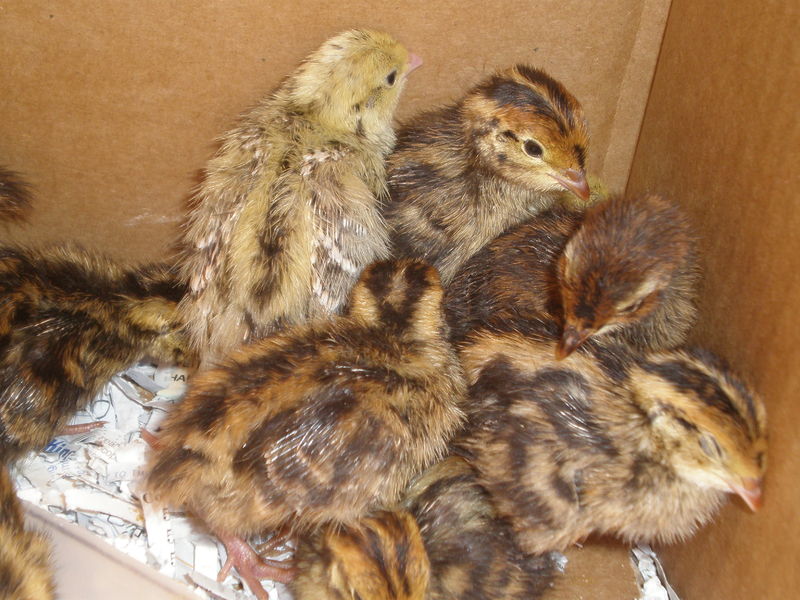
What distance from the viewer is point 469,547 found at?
1.71 meters

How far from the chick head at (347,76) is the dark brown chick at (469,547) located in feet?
3.17

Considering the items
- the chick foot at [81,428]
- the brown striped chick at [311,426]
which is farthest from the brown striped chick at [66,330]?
the brown striped chick at [311,426]

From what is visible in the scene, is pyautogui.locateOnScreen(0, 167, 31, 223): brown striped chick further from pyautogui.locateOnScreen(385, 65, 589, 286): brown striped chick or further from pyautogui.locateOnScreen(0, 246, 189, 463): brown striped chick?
pyautogui.locateOnScreen(385, 65, 589, 286): brown striped chick

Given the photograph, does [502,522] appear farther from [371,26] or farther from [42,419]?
[371,26]

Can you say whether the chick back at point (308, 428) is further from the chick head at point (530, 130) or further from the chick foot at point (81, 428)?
the chick foot at point (81, 428)

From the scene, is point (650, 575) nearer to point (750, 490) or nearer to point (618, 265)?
point (750, 490)

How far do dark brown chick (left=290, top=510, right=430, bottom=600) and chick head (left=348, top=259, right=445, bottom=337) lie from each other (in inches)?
15.9

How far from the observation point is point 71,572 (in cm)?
183

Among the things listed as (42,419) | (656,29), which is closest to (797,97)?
(656,29)

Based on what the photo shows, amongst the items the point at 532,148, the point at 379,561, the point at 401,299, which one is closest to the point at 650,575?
the point at 379,561

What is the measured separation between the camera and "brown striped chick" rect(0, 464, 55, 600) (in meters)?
1.51

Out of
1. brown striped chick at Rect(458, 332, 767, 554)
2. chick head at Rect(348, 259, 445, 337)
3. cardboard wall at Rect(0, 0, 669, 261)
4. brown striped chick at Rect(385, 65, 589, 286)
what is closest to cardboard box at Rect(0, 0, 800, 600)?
cardboard wall at Rect(0, 0, 669, 261)

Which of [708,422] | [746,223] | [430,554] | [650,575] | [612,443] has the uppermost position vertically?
[746,223]

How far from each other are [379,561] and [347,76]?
1232mm
